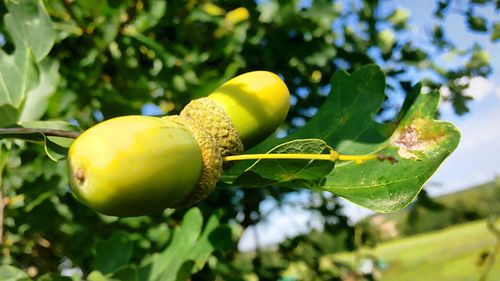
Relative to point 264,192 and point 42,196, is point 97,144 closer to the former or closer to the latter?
point 42,196

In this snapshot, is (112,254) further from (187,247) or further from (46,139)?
(46,139)

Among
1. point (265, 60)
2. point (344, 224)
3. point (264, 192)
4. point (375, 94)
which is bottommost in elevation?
point (344, 224)

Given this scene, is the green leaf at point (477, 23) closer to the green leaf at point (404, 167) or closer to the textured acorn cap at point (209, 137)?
the green leaf at point (404, 167)

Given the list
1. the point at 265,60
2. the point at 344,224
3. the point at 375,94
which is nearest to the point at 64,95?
the point at 265,60

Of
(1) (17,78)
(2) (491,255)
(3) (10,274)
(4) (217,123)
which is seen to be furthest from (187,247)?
(2) (491,255)

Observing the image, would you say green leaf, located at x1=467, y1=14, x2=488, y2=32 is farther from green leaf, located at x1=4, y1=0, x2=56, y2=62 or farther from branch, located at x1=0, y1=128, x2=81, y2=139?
branch, located at x1=0, y1=128, x2=81, y2=139

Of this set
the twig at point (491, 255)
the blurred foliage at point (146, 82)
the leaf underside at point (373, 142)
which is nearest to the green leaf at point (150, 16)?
the blurred foliage at point (146, 82)
